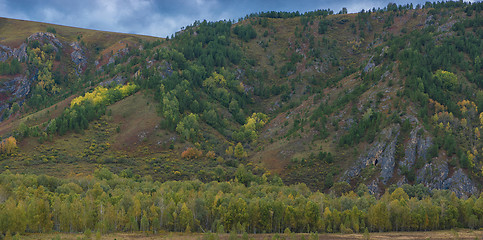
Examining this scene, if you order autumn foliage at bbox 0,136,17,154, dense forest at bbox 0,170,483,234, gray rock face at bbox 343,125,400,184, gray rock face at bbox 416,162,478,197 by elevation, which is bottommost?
dense forest at bbox 0,170,483,234

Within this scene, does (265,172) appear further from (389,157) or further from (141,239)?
(141,239)

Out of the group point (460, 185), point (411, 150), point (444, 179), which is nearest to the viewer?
point (460, 185)

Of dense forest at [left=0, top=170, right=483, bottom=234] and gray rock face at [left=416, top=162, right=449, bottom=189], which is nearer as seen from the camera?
dense forest at [left=0, top=170, right=483, bottom=234]

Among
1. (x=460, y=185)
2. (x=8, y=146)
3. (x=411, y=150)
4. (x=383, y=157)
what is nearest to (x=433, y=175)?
(x=460, y=185)

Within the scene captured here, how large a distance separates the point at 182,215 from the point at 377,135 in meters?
116

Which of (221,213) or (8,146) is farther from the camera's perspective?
(8,146)

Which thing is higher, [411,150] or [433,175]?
[411,150]

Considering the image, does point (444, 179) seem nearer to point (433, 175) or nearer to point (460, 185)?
point (433, 175)

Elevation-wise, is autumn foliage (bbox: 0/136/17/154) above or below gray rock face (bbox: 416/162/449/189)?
above

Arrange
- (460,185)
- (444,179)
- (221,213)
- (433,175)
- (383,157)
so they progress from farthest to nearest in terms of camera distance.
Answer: (383,157) → (433,175) → (444,179) → (460,185) → (221,213)

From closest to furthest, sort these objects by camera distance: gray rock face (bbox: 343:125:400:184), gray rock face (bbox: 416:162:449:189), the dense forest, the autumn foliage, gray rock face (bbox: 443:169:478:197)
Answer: the dense forest < gray rock face (bbox: 443:169:478:197) < gray rock face (bbox: 416:162:449:189) < gray rock face (bbox: 343:125:400:184) < the autumn foliage

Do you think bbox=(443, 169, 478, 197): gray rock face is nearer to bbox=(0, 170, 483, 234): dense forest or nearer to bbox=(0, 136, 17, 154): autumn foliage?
bbox=(0, 170, 483, 234): dense forest

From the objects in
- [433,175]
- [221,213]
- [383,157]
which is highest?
[383,157]

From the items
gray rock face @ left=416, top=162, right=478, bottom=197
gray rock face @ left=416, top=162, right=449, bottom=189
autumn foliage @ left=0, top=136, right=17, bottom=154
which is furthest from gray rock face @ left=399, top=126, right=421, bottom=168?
autumn foliage @ left=0, top=136, right=17, bottom=154
